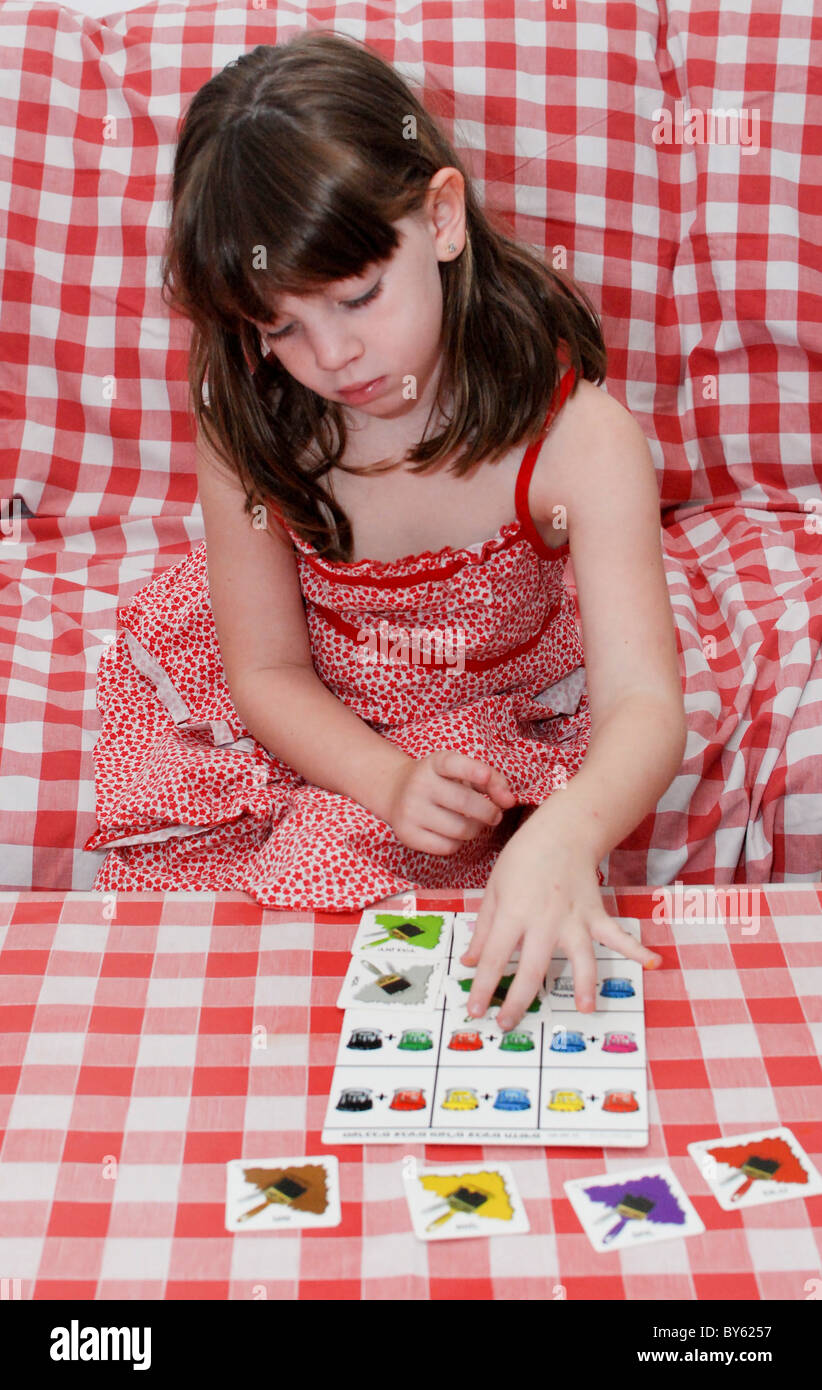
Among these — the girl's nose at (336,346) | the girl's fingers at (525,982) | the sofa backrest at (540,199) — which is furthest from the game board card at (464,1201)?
the sofa backrest at (540,199)

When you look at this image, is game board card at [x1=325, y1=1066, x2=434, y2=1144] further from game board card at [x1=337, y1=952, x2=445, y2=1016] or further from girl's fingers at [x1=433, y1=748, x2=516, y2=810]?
girl's fingers at [x1=433, y1=748, x2=516, y2=810]

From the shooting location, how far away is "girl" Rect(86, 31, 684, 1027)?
0.93 m

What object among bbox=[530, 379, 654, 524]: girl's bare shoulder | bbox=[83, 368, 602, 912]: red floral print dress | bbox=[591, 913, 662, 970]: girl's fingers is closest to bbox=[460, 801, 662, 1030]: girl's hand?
A: bbox=[591, 913, 662, 970]: girl's fingers

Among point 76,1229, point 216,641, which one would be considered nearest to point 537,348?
point 216,641

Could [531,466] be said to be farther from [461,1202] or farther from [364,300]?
[461,1202]

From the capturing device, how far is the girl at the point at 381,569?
0.93 m

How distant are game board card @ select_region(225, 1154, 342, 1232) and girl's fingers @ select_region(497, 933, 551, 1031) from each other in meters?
0.14

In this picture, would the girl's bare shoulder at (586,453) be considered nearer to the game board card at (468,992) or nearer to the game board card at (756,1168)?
the game board card at (468,992)

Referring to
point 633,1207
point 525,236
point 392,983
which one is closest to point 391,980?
point 392,983

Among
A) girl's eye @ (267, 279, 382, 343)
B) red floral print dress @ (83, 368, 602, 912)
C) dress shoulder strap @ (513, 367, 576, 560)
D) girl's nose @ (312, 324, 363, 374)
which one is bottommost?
red floral print dress @ (83, 368, 602, 912)

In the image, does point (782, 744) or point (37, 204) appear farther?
point (37, 204)

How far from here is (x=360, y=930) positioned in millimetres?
922
